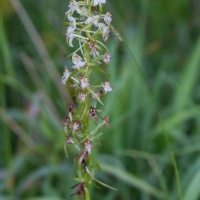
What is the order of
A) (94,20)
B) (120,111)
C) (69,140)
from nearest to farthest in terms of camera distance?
(94,20)
(69,140)
(120,111)

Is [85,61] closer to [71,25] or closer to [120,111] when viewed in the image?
[71,25]

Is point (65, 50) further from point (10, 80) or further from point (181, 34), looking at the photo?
point (181, 34)

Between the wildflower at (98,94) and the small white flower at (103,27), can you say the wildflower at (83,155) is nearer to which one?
the wildflower at (98,94)

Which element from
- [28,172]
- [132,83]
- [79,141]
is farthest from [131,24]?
[79,141]

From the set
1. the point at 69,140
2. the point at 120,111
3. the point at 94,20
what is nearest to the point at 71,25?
the point at 94,20

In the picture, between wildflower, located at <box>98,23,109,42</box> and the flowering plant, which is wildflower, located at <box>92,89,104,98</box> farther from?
wildflower, located at <box>98,23,109,42</box>

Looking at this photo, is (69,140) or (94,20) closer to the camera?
(94,20)

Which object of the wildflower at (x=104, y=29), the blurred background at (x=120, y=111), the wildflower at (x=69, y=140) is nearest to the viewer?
the wildflower at (x=104, y=29)

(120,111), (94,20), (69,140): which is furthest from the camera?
(120,111)

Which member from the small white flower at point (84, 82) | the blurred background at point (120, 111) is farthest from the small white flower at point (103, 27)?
the blurred background at point (120, 111)

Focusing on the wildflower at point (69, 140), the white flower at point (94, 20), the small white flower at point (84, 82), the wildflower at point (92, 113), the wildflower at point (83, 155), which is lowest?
the wildflower at point (83, 155)

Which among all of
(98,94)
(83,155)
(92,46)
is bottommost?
(83,155)
